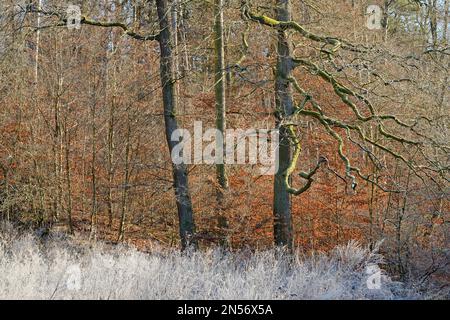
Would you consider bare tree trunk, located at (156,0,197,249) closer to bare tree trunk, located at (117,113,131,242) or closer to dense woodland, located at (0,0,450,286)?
dense woodland, located at (0,0,450,286)

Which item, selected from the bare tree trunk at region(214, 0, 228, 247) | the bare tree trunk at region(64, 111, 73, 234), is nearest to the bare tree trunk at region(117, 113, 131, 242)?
the bare tree trunk at region(64, 111, 73, 234)

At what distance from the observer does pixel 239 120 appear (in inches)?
468

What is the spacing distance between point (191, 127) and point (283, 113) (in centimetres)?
331

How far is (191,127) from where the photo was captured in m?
12.2

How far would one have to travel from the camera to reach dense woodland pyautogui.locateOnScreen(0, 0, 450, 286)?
1008 centimetres

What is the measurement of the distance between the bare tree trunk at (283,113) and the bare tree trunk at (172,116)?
185 cm

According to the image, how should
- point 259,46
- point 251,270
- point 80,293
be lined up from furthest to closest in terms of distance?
1. point 259,46
2. point 251,270
3. point 80,293

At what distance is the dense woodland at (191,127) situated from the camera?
33.1 ft

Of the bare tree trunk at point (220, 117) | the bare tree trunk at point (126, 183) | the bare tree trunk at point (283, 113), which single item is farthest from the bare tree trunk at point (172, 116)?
the bare tree trunk at point (126, 183)

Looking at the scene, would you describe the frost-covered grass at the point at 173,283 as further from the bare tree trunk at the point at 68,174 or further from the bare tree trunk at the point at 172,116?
the bare tree trunk at the point at 68,174

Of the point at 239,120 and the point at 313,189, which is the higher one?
A: the point at 239,120

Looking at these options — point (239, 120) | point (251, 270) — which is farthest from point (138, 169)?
point (251, 270)

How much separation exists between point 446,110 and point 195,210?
6.38 metres

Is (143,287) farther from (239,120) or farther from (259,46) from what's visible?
(259,46)
